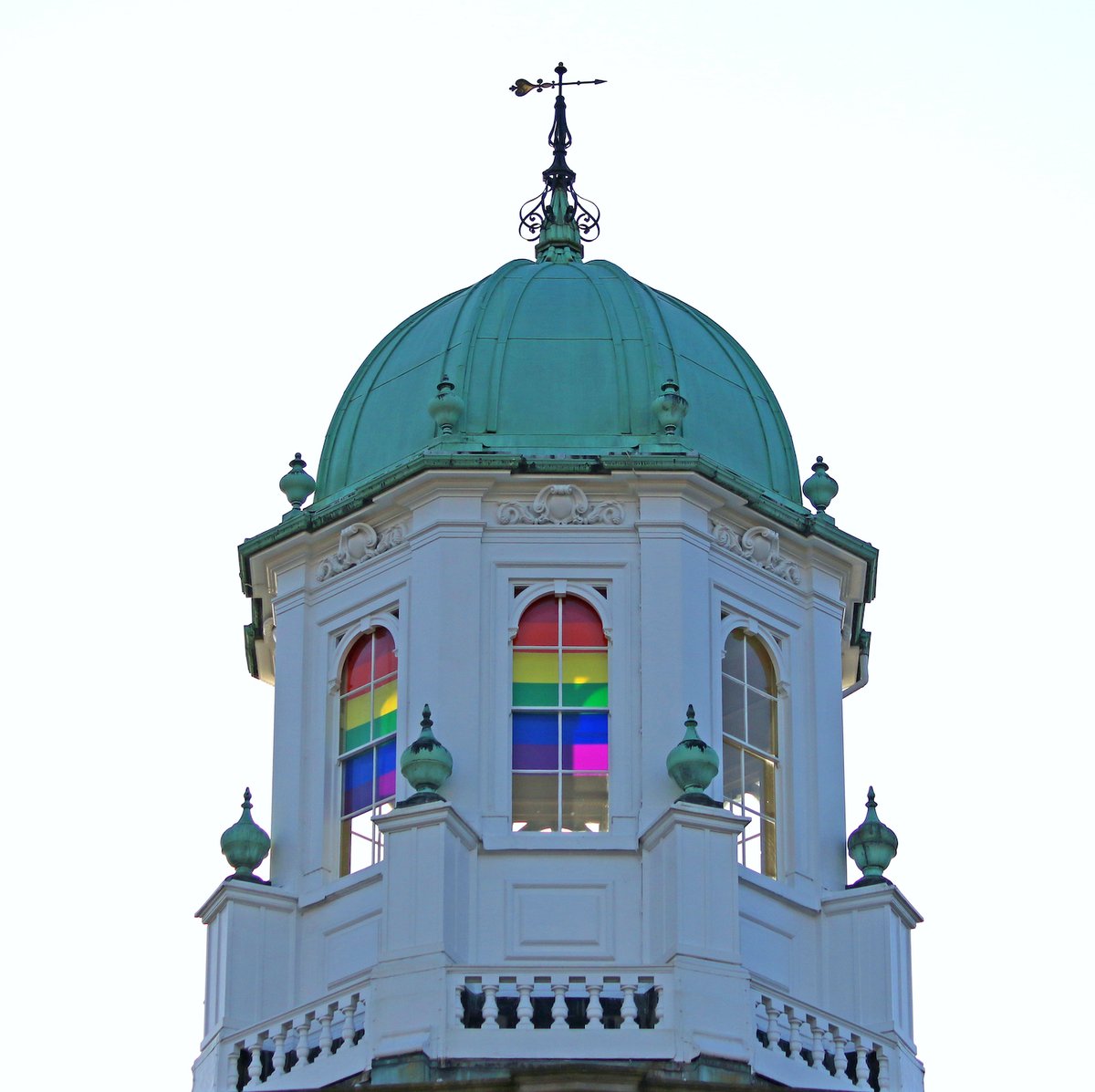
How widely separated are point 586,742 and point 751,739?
207 centimetres

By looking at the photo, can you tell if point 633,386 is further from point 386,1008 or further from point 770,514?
point 386,1008

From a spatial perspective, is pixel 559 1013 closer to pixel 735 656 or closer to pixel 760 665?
pixel 735 656

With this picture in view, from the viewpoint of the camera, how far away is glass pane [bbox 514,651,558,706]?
127ft

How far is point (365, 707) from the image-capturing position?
3950 cm

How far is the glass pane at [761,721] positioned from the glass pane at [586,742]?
1.83 meters

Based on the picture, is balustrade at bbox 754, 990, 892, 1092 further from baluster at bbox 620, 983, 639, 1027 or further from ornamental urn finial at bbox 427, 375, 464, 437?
ornamental urn finial at bbox 427, 375, 464, 437

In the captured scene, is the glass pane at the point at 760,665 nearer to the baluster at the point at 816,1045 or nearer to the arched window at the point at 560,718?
the arched window at the point at 560,718

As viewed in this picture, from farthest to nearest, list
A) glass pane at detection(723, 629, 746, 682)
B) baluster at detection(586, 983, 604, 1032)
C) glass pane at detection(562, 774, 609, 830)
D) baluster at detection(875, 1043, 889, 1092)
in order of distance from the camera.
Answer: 1. glass pane at detection(723, 629, 746, 682)
2. glass pane at detection(562, 774, 609, 830)
3. baluster at detection(875, 1043, 889, 1092)
4. baluster at detection(586, 983, 604, 1032)

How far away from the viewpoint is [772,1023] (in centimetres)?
3597

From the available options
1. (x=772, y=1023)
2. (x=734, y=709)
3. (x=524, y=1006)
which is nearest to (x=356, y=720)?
(x=734, y=709)

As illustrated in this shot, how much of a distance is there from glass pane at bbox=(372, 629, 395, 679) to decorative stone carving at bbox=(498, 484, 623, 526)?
1.73m

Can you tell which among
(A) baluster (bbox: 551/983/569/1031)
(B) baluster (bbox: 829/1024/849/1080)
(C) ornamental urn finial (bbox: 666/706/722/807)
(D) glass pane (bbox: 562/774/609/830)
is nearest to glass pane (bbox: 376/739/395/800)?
(D) glass pane (bbox: 562/774/609/830)

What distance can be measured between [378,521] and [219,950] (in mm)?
5007

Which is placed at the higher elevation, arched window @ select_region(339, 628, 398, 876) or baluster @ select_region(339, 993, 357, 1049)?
arched window @ select_region(339, 628, 398, 876)
